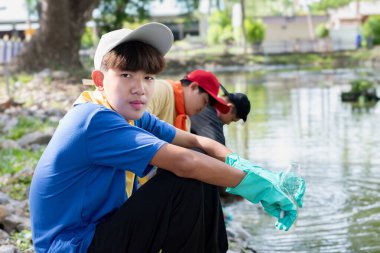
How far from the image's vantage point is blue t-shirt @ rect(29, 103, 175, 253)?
9.18 feet

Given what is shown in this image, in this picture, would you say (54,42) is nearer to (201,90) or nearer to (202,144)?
(201,90)

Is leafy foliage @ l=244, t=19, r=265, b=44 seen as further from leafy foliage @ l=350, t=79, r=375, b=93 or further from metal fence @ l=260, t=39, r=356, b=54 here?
leafy foliage @ l=350, t=79, r=375, b=93

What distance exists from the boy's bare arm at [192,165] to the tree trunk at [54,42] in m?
16.1

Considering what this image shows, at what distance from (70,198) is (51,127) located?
5.78m

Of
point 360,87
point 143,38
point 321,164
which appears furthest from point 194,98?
point 360,87

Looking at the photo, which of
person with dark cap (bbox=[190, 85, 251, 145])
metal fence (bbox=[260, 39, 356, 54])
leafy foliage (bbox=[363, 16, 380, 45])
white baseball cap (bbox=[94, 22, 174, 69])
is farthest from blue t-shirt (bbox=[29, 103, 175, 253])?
leafy foliage (bbox=[363, 16, 380, 45])

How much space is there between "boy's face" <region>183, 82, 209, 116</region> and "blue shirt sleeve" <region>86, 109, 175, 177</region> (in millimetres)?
2187

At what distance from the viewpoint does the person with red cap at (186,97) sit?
4.96 m

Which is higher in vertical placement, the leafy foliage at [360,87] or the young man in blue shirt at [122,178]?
the young man in blue shirt at [122,178]

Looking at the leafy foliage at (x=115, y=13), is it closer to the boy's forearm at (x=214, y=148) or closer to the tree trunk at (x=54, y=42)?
the tree trunk at (x=54, y=42)

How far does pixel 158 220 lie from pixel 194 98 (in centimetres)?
220

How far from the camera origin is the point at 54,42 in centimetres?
1934

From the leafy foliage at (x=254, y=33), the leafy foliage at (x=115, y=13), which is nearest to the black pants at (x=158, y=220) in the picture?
the leafy foliage at (x=115, y=13)

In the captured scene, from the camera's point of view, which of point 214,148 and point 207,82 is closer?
point 214,148
